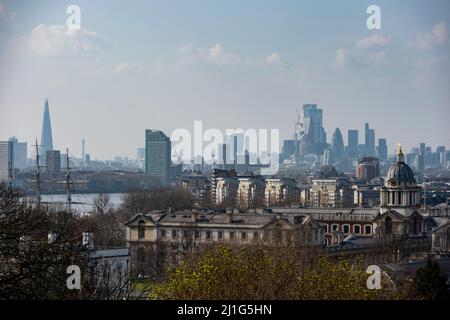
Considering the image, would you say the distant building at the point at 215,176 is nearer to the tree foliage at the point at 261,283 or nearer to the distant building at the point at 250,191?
the distant building at the point at 250,191

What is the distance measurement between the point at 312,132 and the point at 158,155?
8.70 m

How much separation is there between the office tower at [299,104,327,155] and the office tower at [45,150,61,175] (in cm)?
910

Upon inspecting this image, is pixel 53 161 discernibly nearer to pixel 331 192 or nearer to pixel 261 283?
pixel 331 192

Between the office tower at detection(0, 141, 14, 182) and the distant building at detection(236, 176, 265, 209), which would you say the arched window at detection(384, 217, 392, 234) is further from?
the office tower at detection(0, 141, 14, 182)

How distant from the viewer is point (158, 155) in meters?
28.7

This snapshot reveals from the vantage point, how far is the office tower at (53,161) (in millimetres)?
35463

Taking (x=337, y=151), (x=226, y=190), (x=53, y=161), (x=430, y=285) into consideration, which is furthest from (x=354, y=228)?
(x=53, y=161)

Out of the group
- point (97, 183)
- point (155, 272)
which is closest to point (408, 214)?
point (155, 272)

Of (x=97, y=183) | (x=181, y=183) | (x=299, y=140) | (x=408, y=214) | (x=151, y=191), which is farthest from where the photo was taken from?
(x=97, y=183)

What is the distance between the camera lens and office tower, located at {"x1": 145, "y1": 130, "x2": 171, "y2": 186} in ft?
68.4

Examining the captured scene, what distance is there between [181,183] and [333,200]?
A: 17.1 feet
